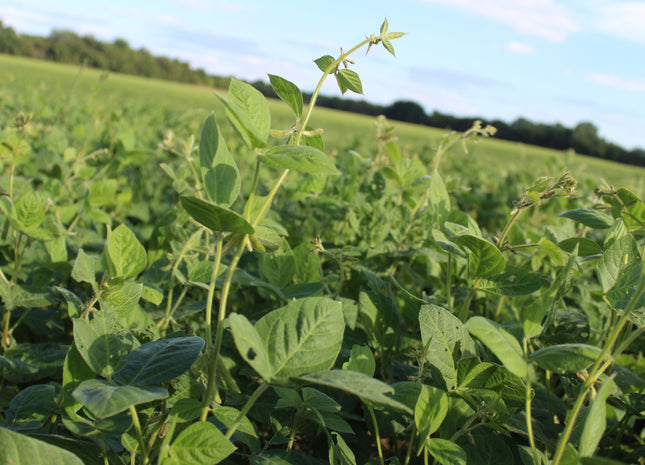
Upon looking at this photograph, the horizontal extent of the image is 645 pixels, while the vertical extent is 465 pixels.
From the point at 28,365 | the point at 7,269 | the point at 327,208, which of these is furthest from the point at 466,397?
the point at 7,269

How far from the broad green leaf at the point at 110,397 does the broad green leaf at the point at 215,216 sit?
180mm

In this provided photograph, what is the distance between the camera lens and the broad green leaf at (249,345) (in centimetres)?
44

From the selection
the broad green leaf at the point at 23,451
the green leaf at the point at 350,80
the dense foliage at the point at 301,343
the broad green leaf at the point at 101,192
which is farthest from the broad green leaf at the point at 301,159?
the broad green leaf at the point at 101,192

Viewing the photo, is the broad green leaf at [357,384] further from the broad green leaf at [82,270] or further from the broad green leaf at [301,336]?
the broad green leaf at [82,270]

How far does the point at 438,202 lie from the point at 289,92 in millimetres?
387

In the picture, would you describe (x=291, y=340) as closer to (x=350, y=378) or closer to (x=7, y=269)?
(x=350, y=378)

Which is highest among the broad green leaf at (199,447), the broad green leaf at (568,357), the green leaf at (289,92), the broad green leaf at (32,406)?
the green leaf at (289,92)

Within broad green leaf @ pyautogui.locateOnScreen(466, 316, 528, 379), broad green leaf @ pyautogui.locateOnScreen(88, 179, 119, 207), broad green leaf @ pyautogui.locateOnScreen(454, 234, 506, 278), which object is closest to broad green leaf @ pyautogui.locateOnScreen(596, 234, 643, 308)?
broad green leaf @ pyautogui.locateOnScreen(454, 234, 506, 278)

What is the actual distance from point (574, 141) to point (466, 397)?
27.4 metres

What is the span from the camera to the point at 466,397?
0.64 m

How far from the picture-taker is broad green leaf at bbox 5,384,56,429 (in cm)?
62

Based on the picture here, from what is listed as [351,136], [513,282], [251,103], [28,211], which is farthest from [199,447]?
[351,136]

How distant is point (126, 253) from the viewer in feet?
2.53

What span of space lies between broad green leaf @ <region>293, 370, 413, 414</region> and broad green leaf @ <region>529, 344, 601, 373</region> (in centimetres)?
17
